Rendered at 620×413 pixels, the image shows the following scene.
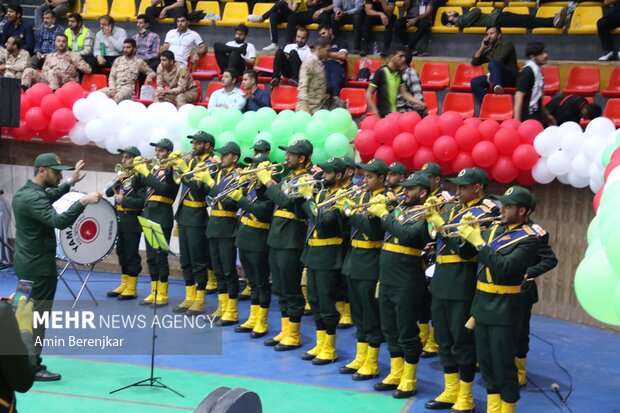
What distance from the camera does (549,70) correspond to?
50.2ft

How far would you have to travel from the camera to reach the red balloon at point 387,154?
38.7 feet

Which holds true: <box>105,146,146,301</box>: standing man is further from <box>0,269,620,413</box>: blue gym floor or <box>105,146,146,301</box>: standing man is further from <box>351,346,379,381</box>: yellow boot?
<box>351,346,379,381</box>: yellow boot

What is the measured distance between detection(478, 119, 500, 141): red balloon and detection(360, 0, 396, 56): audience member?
4813mm

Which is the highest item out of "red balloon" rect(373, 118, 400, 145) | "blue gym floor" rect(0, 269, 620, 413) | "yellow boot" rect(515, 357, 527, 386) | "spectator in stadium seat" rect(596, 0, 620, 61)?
"spectator in stadium seat" rect(596, 0, 620, 61)

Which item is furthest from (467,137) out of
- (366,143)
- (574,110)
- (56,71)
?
(56,71)

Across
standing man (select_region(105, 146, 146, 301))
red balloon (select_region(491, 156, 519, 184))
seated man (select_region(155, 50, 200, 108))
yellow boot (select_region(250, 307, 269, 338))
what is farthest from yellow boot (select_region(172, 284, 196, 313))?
red balloon (select_region(491, 156, 519, 184))

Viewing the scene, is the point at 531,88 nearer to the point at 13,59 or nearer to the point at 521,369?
the point at 521,369

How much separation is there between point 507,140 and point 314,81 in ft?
9.54

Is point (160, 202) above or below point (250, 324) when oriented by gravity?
above

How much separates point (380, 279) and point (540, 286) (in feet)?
11.8

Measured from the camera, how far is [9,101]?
45.8 ft

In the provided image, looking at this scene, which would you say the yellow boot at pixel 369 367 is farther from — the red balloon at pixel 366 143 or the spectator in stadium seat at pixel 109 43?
the spectator in stadium seat at pixel 109 43

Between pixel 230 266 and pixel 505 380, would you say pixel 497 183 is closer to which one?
pixel 230 266

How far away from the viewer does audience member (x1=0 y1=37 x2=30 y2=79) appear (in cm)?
1664
